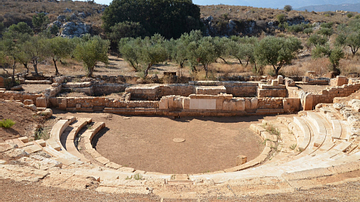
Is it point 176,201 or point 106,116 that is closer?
point 176,201

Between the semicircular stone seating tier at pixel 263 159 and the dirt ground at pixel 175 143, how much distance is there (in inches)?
23.6

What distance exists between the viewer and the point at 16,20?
48031mm

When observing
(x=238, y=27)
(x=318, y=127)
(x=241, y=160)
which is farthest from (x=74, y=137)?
(x=238, y=27)

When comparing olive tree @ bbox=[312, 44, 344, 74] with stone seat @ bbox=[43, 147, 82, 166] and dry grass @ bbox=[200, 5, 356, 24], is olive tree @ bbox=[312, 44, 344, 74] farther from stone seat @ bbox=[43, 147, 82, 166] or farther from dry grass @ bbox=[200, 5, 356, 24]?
dry grass @ bbox=[200, 5, 356, 24]

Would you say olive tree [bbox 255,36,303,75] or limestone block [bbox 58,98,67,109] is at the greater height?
olive tree [bbox 255,36,303,75]

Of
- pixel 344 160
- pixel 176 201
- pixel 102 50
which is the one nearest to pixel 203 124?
pixel 344 160

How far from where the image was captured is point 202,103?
14859 mm

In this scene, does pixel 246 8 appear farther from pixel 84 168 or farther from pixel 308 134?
pixel 84 168

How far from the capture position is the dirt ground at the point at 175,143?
9172mm

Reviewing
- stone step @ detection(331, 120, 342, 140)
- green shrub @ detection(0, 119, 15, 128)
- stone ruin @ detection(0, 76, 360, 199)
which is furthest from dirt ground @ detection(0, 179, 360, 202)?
green shrub @ detection(0, 119, 15, 128)

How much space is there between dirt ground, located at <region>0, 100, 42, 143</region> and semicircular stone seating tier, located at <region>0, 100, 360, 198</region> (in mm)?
825

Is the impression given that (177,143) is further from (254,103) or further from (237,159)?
(254,103)

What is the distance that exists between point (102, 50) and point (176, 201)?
64.7 ft

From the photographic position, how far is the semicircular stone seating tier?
535 cm
